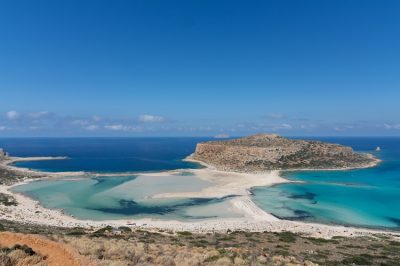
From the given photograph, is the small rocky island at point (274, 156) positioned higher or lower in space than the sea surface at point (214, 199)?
higher

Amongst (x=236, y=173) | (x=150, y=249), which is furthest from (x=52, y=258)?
(x=236, y=173)

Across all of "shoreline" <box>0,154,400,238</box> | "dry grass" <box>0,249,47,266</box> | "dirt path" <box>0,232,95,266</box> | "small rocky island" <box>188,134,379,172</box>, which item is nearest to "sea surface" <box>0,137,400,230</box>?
"shoreline" <box>0,154,400,238</box>

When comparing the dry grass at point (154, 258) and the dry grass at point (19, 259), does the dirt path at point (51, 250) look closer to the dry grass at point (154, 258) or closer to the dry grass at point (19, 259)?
the dry grass at point (19, 259)

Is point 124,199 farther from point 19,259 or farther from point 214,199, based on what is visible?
point 19,259

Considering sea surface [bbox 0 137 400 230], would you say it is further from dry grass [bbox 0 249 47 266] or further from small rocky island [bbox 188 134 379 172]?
dry grass [bbox 0 249 47 266]

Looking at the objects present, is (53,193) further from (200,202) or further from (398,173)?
(398,173)

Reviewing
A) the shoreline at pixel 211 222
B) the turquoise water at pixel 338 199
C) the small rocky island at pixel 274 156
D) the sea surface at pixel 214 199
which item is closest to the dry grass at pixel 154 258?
the shoreline at pixel 211 222
